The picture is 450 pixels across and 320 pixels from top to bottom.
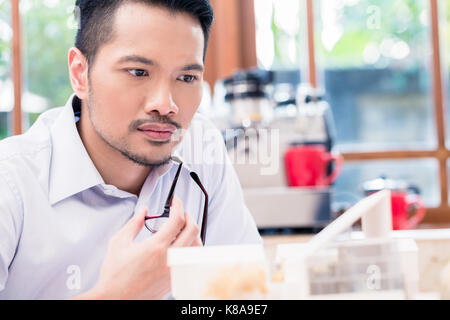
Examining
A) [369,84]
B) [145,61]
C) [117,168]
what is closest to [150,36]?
[145,61]

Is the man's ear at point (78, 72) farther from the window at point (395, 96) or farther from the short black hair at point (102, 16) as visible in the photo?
the window at point (395, 96)


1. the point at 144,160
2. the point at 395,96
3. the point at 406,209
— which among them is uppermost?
the point at 395,96

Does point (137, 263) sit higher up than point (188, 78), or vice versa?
point (188, 78)

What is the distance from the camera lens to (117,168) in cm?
53

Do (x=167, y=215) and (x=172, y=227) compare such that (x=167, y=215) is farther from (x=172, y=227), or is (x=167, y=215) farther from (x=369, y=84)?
(x=369, y=84)

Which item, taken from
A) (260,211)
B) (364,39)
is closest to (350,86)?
(364,39)

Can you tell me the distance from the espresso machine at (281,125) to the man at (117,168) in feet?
0.85

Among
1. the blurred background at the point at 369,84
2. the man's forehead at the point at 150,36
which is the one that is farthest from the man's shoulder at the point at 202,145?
the blurred background at the point at 369,84

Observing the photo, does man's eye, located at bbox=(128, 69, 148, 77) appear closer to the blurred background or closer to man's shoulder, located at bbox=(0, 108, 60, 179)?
man's shoulder, located at bbox=(0, 108, 60, 179)

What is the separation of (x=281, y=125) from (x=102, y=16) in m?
0.88

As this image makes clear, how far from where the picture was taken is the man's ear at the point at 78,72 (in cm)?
52
